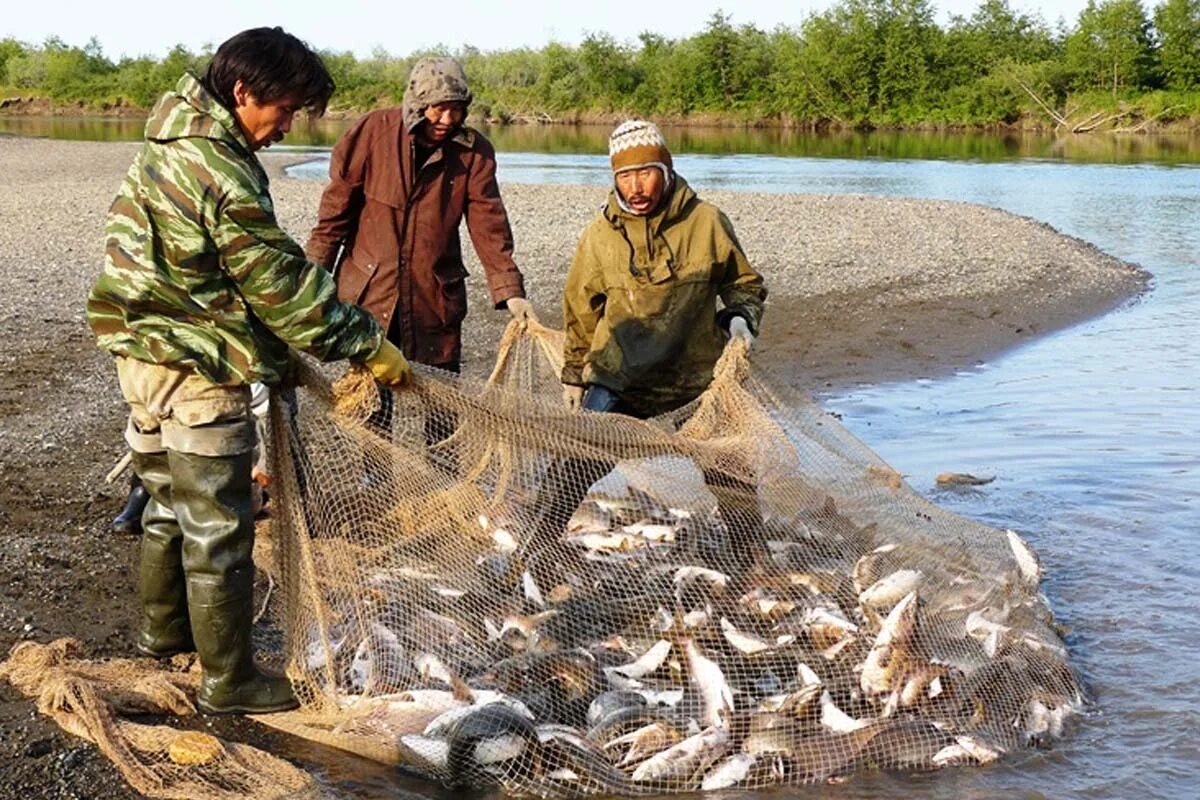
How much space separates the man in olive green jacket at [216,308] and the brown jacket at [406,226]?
1.65m

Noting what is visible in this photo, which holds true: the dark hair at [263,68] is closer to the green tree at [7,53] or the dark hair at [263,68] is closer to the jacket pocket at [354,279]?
the jacket pocket at [354,279]

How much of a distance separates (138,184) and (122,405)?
5.64 meters

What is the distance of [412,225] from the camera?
6.39 metres

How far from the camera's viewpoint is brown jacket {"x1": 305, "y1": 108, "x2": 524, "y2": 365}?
6352mm

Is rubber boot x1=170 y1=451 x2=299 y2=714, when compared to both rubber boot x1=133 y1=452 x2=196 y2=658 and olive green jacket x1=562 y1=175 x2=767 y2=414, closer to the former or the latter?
rubber boot x1=133 y1=452 x2=196 y2=658

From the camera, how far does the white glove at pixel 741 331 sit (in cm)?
594

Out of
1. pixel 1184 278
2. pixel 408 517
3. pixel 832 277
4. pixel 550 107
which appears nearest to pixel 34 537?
pixel 408 517

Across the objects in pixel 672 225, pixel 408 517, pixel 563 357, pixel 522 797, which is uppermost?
pixel 672 225

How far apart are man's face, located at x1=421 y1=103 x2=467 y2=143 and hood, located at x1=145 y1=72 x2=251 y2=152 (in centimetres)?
177

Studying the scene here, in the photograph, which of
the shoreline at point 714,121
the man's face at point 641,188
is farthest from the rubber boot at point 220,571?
the shoreline at point 714,121

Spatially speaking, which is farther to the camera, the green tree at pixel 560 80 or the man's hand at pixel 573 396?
the green tree at pixel 560 80

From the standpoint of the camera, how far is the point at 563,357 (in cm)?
636

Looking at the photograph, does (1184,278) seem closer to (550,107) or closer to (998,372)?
(998,372)

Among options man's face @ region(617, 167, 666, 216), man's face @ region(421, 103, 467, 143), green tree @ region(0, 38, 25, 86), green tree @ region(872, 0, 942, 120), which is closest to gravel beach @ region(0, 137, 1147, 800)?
man's face @ region(421, 103, 467, 143)
